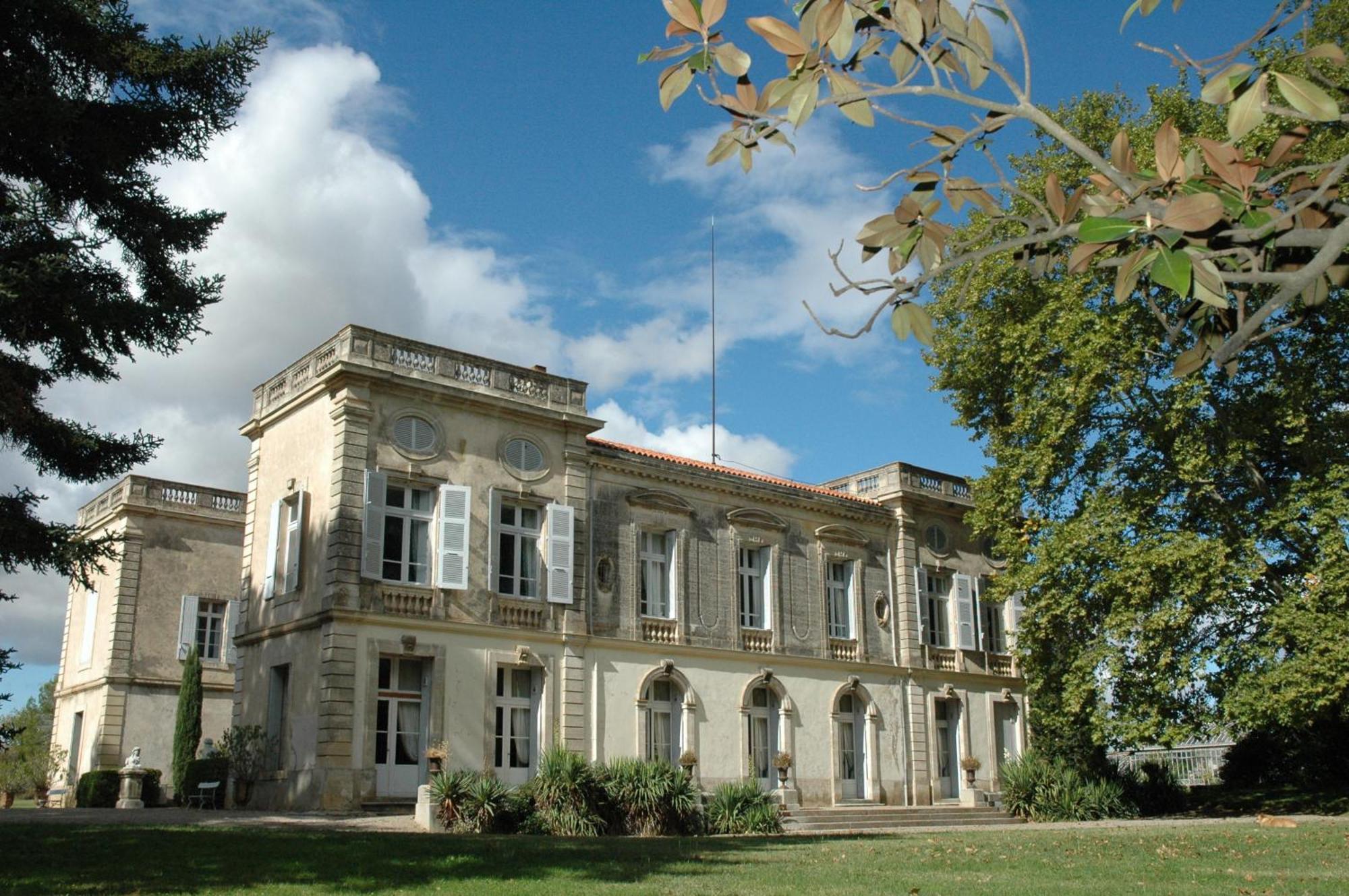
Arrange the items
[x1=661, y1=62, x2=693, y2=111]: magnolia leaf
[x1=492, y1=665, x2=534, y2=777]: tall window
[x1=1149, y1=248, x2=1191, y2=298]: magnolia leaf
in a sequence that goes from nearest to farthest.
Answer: [x1=1149, y1=248, x2=1191, y2=298]: magnolia leaf, [x1=661, y1=62, x2=693, y2=111]: magnolia leaf, [x1=492, y1=665, x2=534, y2=777]: tall window

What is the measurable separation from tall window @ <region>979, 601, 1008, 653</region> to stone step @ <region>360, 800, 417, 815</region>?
16.3 m

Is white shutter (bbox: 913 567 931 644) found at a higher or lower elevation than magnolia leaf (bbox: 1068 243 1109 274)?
higher

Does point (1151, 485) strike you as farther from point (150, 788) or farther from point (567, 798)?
point (150, 788)

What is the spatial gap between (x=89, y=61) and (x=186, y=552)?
→ 1858 centimetres

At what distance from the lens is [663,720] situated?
24.4 metres

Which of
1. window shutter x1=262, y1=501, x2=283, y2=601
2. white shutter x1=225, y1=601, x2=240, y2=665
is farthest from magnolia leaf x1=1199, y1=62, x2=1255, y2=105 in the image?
white shutter x1=225, y1=601, x2=240, y2=665

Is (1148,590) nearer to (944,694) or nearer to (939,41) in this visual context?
(944,694)

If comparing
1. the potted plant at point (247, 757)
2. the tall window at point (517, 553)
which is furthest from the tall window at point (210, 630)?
the tall window at point (517, 553)

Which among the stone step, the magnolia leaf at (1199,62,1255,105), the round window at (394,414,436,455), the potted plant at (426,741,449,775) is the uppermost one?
the round window at (394,414,436,455)

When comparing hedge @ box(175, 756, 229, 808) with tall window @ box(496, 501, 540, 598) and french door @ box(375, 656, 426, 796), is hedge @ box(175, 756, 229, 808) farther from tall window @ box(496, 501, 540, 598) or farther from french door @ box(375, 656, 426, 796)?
tall window @ box(496, 501, 540, 598)

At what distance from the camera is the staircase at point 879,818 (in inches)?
865

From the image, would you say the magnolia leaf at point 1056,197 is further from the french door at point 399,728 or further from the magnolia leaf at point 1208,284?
the french door at point 399,728

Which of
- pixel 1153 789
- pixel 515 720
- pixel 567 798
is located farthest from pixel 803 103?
pixel 1153 789

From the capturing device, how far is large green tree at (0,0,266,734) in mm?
12148
